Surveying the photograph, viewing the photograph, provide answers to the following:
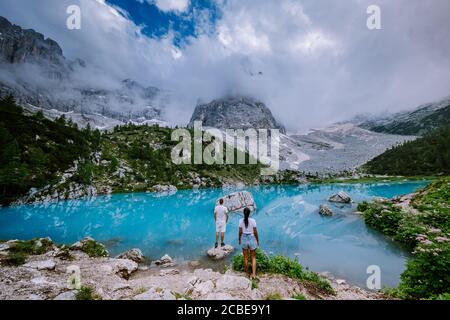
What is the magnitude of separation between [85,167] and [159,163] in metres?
37.9

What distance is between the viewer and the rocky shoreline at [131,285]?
7.69 metres

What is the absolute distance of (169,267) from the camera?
550 inches

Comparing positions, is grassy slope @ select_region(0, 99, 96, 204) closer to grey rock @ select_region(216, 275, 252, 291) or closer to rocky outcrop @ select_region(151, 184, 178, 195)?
rocky outcrop @ select_region(151, 184, 178, 195)

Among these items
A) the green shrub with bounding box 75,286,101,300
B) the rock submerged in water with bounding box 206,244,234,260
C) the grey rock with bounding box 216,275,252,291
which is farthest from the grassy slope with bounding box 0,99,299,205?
the grey rock with bounding box 216,275,252,291

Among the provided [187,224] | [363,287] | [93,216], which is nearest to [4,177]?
[93,216]

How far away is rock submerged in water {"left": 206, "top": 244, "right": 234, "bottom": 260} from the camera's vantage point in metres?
15.2

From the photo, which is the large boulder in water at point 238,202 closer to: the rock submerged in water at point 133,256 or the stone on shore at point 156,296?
the rock submerged in water at point 133,256

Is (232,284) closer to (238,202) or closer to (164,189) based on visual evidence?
(238,202)

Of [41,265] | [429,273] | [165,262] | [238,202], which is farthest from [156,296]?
[238,202]

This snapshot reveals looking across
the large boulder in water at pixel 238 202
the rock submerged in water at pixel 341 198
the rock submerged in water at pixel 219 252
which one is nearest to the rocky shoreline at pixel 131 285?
the rock submerged in water at pixel 219 252

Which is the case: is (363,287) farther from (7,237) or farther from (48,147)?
(48,147)

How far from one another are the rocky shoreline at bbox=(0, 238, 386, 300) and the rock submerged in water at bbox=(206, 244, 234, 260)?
8.59 ft

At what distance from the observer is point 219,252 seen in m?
15.6
